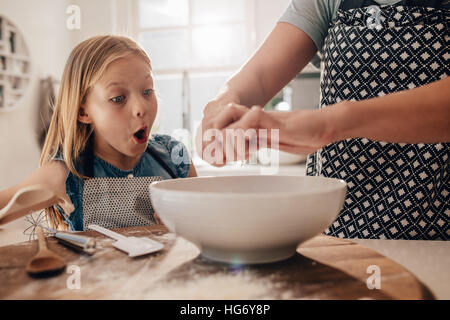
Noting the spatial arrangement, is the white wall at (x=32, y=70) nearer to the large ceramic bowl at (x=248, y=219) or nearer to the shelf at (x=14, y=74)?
the shelf at (x=14, y=74)

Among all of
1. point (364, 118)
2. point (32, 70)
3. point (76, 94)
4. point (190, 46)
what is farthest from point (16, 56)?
point (364, 118)

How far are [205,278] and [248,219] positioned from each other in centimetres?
9

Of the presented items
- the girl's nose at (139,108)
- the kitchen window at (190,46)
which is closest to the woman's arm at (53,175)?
the girl's nose at (139,108)

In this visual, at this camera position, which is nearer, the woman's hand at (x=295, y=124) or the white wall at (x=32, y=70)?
the woman's hand at (x=295, y=124)

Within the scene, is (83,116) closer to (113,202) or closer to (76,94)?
(76,94)

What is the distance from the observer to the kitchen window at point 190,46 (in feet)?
10.7

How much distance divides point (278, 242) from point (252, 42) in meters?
2.88

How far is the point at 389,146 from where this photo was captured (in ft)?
3.09

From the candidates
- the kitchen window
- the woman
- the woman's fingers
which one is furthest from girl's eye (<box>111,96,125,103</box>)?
the kitchen window

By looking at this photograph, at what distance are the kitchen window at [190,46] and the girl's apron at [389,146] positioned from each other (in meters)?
2.28

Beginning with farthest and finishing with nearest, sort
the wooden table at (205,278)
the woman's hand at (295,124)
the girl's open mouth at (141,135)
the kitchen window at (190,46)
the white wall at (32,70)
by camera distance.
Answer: the kitchen window at (190,46)
the white wall at (32,70)
the girl's open mouth at (141,135)
the woman's hand at (295,124)
the wooden table at (205,278)

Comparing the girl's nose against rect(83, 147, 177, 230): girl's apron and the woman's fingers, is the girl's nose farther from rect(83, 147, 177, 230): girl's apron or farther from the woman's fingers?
the woman's fingers
